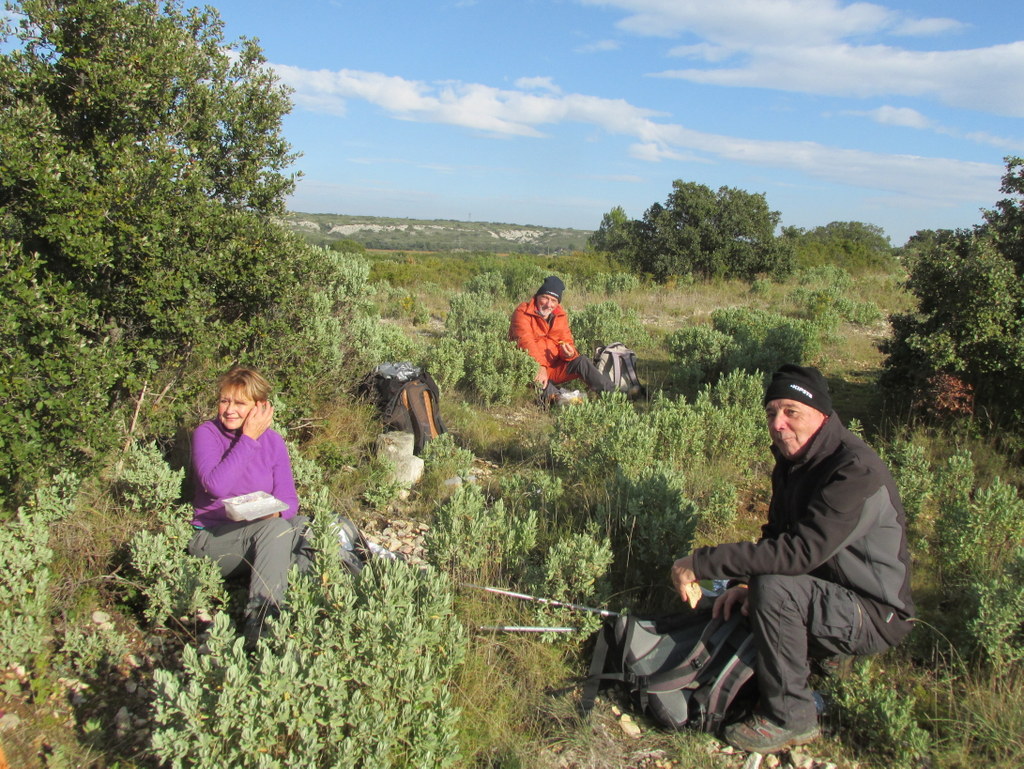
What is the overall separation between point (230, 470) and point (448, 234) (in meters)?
82.7

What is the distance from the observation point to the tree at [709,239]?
20.4 m

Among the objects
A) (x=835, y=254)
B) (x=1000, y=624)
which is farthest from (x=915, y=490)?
(x=835, y=254)

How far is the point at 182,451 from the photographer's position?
430 cm

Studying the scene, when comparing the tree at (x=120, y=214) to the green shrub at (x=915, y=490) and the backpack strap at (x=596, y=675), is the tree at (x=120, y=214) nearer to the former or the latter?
the backpack strap at (x=596, y=675)

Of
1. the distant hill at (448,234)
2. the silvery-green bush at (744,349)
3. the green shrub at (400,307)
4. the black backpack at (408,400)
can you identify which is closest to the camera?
the black backpack at (408,400)

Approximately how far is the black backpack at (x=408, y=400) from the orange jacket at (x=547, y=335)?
1.79m

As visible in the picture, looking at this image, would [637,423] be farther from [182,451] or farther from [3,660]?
[3,660]

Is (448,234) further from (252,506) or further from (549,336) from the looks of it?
(252,506)

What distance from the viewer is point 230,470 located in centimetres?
327

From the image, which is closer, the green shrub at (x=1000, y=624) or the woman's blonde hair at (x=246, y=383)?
Answer: the green shrub at (x=1000, y=624)

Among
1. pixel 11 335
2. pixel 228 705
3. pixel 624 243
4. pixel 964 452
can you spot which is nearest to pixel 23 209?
pixel 11 335

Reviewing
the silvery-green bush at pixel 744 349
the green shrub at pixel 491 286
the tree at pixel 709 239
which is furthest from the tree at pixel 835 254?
the silvery-green bush at pixel 744 349

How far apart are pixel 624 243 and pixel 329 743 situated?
69.8 ft

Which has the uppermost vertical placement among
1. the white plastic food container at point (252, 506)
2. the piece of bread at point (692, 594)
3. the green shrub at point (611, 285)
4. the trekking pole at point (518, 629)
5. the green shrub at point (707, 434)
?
the green shrub at point (611, 285)
